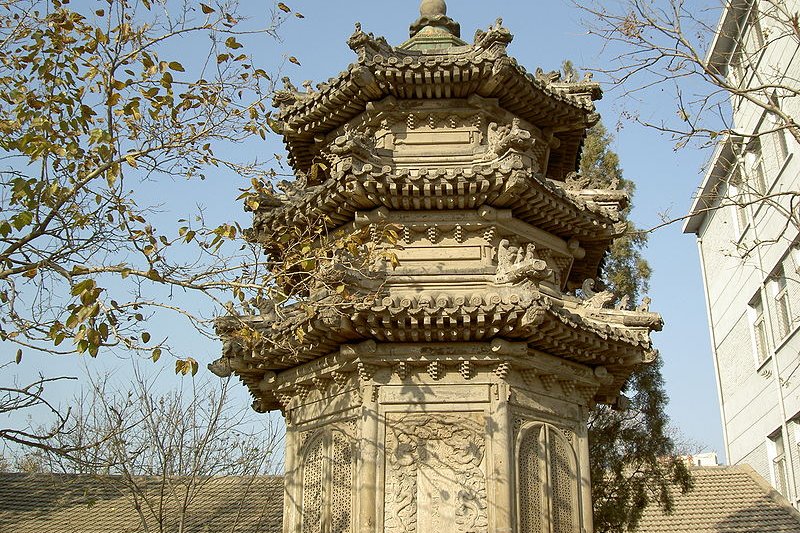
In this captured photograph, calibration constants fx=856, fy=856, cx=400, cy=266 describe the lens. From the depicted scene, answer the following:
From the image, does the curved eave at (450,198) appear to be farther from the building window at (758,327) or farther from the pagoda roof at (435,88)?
the building window at (758,327)

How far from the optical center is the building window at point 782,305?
21.1 m

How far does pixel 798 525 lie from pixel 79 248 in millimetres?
16652

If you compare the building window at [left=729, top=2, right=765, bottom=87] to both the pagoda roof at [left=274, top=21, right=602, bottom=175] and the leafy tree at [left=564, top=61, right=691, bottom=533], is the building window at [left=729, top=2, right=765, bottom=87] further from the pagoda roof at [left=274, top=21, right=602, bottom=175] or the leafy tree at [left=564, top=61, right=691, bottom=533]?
the leafy tree at [left=564, top=61, right=691, bottom=533]

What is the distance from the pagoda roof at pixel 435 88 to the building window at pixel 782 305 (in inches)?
396

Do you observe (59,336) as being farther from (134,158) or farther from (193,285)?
(134,158)

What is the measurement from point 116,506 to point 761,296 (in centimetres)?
1720

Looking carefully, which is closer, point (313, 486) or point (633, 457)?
point (313, 486)

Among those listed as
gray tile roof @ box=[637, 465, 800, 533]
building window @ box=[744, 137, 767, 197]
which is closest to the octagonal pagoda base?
gray tile roof @ box=[637, 465, 800, 533]

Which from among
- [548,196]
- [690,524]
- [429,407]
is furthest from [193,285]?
[690,524]

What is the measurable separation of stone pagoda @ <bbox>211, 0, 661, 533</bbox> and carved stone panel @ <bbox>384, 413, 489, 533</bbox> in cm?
2

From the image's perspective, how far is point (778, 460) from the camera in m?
21.8

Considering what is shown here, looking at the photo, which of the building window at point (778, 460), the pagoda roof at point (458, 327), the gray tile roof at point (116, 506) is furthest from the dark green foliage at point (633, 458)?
the gray tile roof at point (116, 506)

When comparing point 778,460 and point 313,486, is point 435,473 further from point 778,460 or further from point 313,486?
point 778,460

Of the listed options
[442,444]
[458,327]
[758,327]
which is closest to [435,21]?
[458,327]
